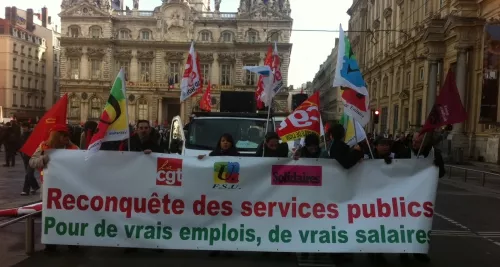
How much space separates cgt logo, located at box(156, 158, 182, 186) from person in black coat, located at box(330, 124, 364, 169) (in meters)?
2.02

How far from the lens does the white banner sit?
611 cm

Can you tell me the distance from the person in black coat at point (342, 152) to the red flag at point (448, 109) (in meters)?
1.05

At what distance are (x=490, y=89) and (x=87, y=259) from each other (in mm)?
23099

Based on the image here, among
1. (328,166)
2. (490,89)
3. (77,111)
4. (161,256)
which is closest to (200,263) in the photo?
(161,256)

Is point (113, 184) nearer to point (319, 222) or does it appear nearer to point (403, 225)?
point (319, 222)

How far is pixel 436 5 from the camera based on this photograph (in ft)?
113

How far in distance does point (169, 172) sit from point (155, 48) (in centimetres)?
7111

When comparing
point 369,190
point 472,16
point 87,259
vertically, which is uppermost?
point 472,16

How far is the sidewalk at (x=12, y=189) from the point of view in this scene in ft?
34.9

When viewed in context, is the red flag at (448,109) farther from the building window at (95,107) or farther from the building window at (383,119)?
the building window at (95,107)

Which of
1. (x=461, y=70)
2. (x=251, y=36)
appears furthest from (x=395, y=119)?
(x=251, y=36)

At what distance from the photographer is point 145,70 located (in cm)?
7544

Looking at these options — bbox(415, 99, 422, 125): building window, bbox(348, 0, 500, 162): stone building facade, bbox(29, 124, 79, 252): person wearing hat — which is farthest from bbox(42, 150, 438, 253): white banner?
bbox(415, 99, 422, 125): building window

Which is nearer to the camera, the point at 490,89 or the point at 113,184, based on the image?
the point at 113,184
